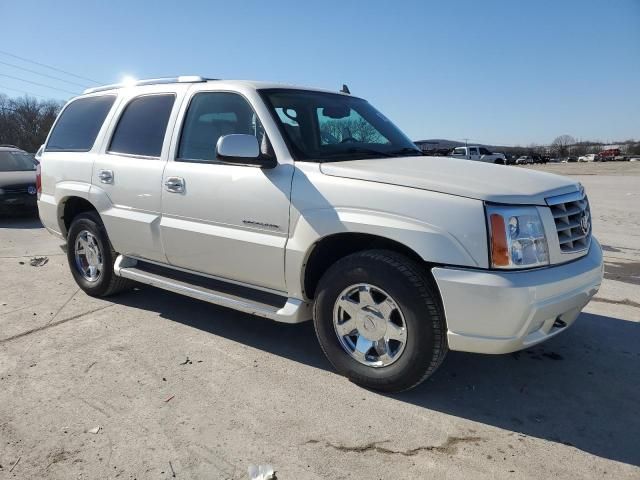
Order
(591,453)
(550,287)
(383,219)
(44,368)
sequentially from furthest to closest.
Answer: (44,368) → (383,219) → (550,287) → (591,453)

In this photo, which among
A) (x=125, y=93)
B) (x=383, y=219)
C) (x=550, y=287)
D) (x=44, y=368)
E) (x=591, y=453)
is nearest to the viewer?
(x=591, y=453)

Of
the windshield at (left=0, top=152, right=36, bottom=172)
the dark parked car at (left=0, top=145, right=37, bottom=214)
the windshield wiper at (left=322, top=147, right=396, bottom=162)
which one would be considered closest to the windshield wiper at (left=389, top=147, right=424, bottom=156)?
the windshield wiper at (left=322, top=147, right=396, bottom=162)

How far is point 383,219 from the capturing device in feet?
9.71

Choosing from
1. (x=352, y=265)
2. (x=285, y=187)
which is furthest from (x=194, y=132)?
(x=352, y=265)

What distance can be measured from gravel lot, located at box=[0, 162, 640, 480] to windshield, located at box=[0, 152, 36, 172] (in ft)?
27.7

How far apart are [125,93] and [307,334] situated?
2.77 m

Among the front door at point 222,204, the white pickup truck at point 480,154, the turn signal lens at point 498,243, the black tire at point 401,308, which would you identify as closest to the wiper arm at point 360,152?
the front door at point 222,204

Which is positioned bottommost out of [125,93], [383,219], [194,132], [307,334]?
[307,334]

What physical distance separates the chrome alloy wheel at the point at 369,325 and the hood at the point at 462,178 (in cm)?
67

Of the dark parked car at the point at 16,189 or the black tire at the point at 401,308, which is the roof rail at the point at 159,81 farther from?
the dark parked car at the point at 16,189

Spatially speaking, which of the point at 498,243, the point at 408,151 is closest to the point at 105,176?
the point at 408,151

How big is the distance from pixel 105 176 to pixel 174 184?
3.27 feet

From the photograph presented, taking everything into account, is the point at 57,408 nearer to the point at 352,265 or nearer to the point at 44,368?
the point at 44,368

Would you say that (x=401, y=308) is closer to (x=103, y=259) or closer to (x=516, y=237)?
(x=516, y=237)
